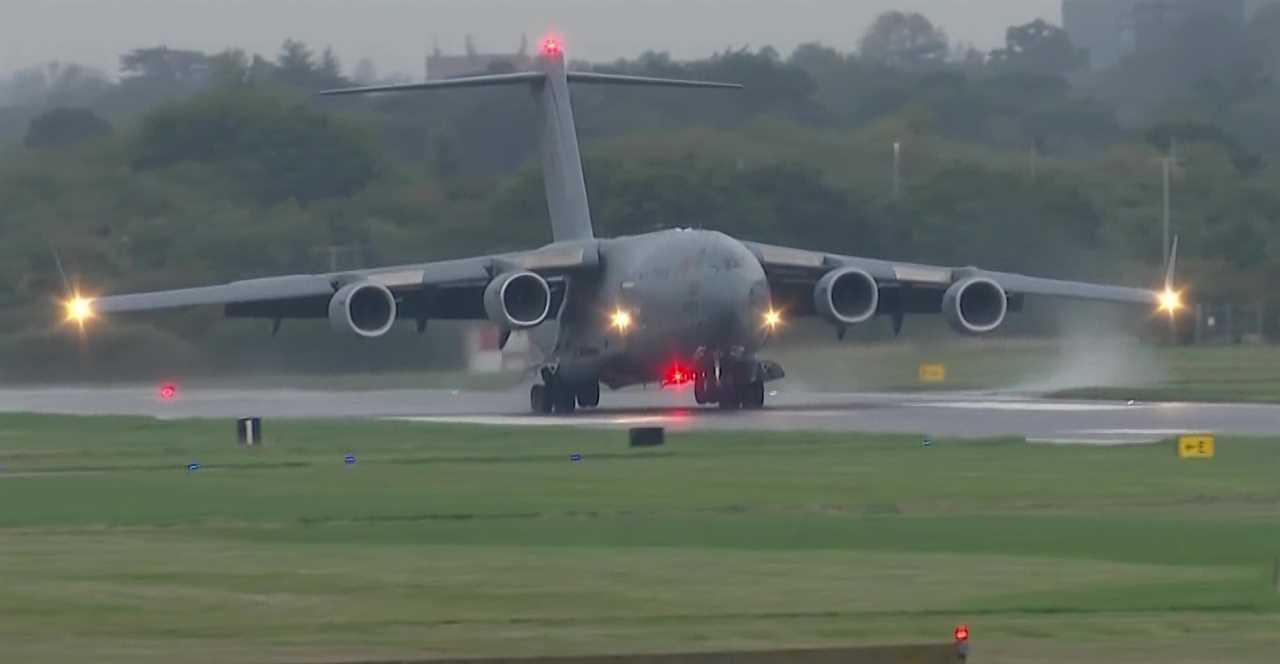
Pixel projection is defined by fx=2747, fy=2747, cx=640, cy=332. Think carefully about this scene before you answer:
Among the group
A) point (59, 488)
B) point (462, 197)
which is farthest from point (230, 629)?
point (462, 197)

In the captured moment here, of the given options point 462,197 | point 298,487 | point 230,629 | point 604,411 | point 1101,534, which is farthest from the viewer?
point 462,197

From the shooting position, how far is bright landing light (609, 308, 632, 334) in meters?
43.9

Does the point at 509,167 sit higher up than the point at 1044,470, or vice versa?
the point at 509,167

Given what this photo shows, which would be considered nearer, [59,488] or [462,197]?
[59,488]

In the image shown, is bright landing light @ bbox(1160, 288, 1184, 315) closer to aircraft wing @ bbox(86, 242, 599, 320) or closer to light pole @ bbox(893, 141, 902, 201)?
aircraft wing @ bbox(86, 242, 599, 320)

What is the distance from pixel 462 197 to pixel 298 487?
108 ft

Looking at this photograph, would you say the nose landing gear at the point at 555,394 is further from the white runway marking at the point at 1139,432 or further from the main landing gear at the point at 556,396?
the white runway marking at the point at 1139,432

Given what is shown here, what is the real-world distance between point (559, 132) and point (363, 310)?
7020 mm

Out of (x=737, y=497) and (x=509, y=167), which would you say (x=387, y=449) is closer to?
(x=737, y=497)

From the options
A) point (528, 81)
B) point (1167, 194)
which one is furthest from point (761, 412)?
point (1167, 194)

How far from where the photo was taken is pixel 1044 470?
2881cm

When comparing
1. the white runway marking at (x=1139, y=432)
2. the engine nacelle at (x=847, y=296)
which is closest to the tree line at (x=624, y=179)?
the engine nacelle at (x=847, y=296)

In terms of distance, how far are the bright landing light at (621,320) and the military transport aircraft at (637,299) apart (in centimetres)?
3

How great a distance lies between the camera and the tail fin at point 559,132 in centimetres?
4831
